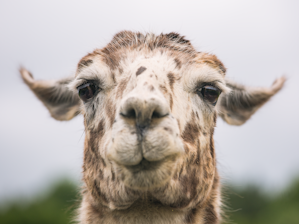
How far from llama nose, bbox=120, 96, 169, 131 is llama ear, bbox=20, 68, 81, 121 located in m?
2.90

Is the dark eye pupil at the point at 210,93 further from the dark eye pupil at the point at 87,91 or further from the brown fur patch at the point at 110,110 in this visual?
the dark eye pupil at the point at 87,91

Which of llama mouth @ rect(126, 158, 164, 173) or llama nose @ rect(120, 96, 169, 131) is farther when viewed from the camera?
llama mouth @ rect(126, 158, 164, 173)

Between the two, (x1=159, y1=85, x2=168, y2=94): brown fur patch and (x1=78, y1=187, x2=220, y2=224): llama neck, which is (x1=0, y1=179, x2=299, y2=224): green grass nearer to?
(x1=78, y1=187, x2=220, y2=224): llama neck

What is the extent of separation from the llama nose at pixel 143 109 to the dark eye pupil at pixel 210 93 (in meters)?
1.37

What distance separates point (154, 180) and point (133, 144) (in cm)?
A: 49

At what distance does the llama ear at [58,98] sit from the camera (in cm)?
562

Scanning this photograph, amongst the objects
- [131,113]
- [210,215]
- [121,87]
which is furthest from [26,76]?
[210,215]

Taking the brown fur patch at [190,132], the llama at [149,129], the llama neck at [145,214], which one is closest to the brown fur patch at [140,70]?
the llama at [149,129]

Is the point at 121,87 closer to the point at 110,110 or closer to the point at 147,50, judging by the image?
the point at 110,110

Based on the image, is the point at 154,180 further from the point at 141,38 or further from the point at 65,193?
the point at 65,193

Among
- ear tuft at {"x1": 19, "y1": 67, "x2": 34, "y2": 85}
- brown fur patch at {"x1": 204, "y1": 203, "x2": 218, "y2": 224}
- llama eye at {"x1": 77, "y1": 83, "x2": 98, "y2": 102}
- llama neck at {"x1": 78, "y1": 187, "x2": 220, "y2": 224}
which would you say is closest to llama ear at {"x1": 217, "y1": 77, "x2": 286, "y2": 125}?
brown fur patch at {"x1": 204, "y1": 203, "x2": 218, "y2": 224}

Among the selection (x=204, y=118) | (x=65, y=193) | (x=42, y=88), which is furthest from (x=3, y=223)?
(x=204, y=118)

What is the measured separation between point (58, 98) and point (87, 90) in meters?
1.51

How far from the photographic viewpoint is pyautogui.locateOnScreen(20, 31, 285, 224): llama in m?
3.14
